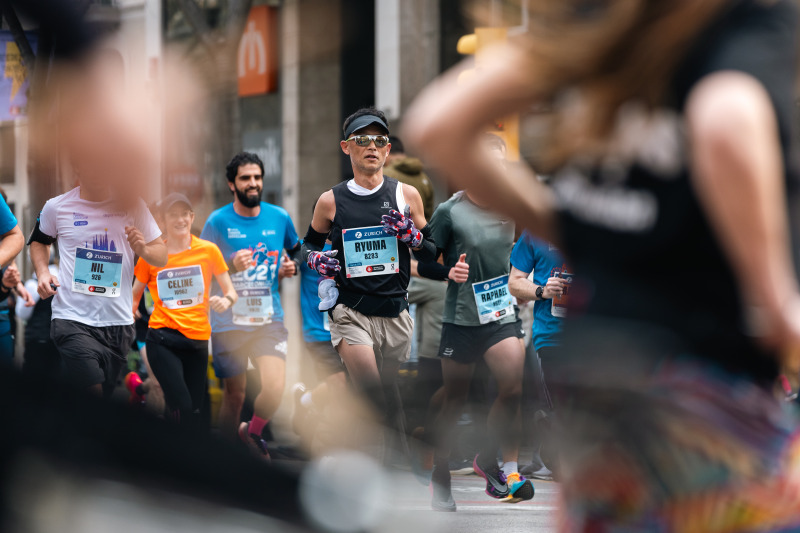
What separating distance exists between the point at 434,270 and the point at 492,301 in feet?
1.31

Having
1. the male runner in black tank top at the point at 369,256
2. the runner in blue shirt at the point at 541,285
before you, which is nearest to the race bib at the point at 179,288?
the male runner in black tank top at the point at 369,256

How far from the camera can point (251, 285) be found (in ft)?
26.2

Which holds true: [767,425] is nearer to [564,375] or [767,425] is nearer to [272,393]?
[564,375]

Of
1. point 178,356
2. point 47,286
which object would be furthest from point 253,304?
point 47,286

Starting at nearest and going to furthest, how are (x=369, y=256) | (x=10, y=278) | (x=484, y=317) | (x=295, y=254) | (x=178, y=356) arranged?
(x=369, y=256) → (x=484, y=317) → (x=10, y=278) → (x=178, y=356) → (x=295, y=254)

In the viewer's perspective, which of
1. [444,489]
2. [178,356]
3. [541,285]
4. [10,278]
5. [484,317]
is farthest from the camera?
[178,356]

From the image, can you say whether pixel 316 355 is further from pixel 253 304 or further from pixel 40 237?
pixel 40 237

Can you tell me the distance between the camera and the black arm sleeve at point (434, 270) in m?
6.56

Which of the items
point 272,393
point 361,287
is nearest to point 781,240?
point 361,287

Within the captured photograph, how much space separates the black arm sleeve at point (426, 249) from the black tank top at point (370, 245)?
10 centimetres

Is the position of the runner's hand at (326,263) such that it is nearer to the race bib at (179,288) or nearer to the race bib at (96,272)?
the race bib at (96,272)

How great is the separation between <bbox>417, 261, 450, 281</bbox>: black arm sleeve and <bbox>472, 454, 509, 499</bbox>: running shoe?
1090mm

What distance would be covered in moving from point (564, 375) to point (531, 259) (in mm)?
5304

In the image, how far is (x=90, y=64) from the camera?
1.32 m
